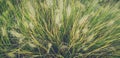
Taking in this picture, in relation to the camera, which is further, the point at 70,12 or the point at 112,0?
the point at 112,0

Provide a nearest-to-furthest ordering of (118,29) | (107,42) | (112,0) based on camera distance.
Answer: (107,42) < (118,29) < (112,0)

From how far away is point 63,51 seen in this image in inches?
106

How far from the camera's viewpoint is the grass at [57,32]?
8.54 ft

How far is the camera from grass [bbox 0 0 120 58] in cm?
260

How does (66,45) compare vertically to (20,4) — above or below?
below

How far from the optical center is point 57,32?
2.66m

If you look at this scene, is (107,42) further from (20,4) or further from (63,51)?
(20,4)

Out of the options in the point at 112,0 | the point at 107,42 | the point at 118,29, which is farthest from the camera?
the point at 112,0

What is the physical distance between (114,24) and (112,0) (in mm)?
665

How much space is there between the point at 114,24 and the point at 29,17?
0.91 m

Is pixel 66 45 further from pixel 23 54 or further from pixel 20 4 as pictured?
pixel 20 4

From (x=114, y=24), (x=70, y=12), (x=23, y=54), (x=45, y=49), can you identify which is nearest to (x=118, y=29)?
(x=114, y=24)

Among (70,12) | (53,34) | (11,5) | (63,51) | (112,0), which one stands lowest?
(63,51)

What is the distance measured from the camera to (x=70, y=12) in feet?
8.75
